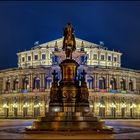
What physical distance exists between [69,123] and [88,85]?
68.7 meters

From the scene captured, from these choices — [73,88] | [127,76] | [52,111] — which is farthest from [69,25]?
[127,76]

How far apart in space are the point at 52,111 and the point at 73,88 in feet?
9.37

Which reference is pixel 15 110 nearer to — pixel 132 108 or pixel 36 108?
pixel 36 108

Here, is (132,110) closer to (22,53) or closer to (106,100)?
(106,100)

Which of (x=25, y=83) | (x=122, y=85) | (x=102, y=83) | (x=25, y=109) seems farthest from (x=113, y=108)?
(x=25, y=83)

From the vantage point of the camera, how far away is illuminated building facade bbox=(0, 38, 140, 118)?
306ft

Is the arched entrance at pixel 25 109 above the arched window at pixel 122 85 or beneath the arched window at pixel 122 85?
beneath

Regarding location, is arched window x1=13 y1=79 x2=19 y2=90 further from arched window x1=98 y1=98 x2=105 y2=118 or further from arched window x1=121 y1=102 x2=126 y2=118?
arched window x1=121 y1=102 x2=126 y2=118

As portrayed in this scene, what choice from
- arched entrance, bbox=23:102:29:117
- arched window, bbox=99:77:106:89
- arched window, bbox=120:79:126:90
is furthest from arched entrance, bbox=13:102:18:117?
arched window, bbox=120:79:126:90

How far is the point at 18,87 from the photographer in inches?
3905

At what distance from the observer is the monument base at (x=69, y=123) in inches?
1075

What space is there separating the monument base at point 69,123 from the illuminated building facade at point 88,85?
6135cm

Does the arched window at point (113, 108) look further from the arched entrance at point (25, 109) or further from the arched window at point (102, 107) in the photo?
the arched entrance at point (25, 109)

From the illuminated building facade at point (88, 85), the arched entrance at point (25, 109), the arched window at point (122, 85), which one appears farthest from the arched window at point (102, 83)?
the arched entrance at point (25, 109)
